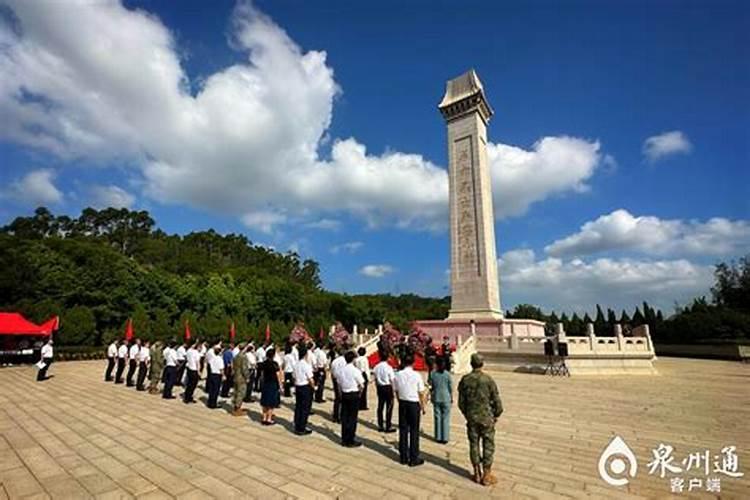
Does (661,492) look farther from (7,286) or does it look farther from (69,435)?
(7,286)

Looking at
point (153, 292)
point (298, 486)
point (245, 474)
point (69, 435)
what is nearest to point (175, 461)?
point (245, 474)

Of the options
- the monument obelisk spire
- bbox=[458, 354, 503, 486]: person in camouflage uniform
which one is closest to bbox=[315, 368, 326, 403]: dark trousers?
bbox=[458, 354, 503, 486]: person in camouflage uniform

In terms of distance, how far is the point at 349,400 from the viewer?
7.26 meters

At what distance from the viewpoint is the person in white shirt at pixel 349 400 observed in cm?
716

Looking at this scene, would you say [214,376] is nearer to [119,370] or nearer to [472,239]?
[119,370]

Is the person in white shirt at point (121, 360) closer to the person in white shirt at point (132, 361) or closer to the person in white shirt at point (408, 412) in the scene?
the person in white shirt at point (132, 361)

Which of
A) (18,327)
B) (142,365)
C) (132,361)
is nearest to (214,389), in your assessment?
(142,365)

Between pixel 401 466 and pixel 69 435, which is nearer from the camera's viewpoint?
pixel 401 466

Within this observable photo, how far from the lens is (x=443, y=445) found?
730 cm

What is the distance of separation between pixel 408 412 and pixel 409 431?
31cm

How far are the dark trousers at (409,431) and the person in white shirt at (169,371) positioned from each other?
→ 29.6 ft

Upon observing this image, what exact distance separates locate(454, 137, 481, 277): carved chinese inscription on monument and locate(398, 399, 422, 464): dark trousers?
22559mm

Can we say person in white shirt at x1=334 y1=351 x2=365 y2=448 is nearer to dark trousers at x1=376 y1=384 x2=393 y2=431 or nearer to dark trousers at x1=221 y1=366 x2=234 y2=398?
dark trousers at x1=376 y1=384 x2=393 y2=431

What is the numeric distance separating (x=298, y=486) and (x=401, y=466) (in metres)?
1.62
